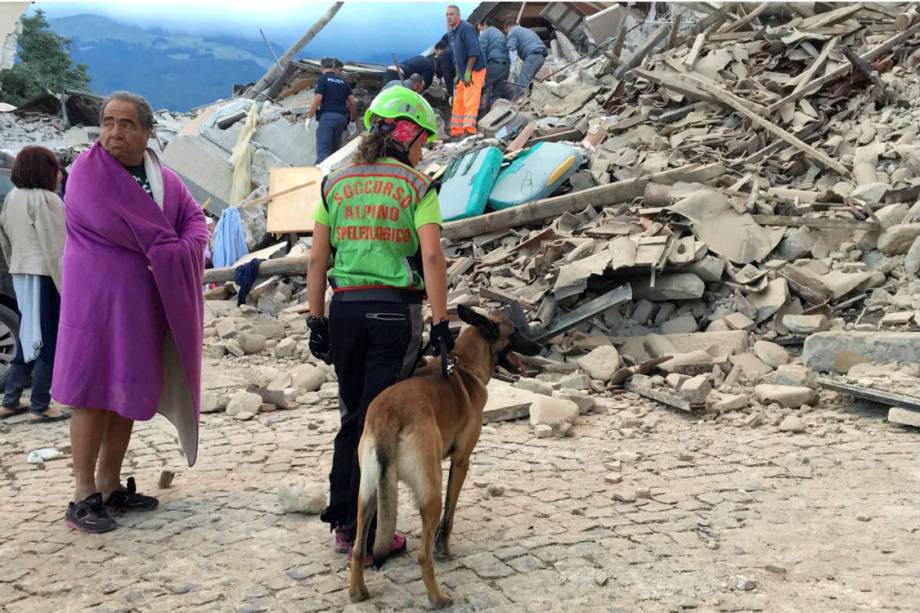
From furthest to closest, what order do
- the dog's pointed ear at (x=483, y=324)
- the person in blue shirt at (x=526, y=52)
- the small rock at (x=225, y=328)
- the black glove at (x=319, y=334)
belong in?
the person in blue shirt at (x=526, y=52), the small rock at (x=225, y=328), the dog's pointed ear at (x=483, y=324), the black glove at (x=319, y=334)

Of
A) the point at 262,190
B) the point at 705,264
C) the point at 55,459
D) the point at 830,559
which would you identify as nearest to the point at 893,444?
the point at 830,559

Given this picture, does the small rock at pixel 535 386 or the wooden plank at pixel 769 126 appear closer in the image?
the small rock at pixel 535 386

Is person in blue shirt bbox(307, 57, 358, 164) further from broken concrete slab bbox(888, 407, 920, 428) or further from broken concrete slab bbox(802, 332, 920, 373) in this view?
broken concrete slab bbox(888, 407, 920, 428)

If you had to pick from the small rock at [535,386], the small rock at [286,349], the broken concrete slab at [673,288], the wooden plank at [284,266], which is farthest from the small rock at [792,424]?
the wooden plank at [284,266]

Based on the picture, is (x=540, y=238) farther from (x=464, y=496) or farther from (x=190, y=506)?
(x=190, y=506)

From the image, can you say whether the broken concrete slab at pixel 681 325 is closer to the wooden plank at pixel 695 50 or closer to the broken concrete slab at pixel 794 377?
the broken concrete slab at pixel 794 377

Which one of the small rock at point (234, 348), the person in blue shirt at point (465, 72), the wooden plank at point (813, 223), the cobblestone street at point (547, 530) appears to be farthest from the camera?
the person in blue shirt at point (465, 72)

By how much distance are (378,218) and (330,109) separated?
458 inches

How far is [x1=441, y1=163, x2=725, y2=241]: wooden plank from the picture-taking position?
987 centimetres

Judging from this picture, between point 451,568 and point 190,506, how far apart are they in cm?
167

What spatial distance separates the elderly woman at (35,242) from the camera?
20.6ft

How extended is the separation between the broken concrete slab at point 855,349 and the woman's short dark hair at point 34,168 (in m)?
6.16

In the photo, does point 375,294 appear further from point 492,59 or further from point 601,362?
point 492,59

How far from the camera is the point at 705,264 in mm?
8312
